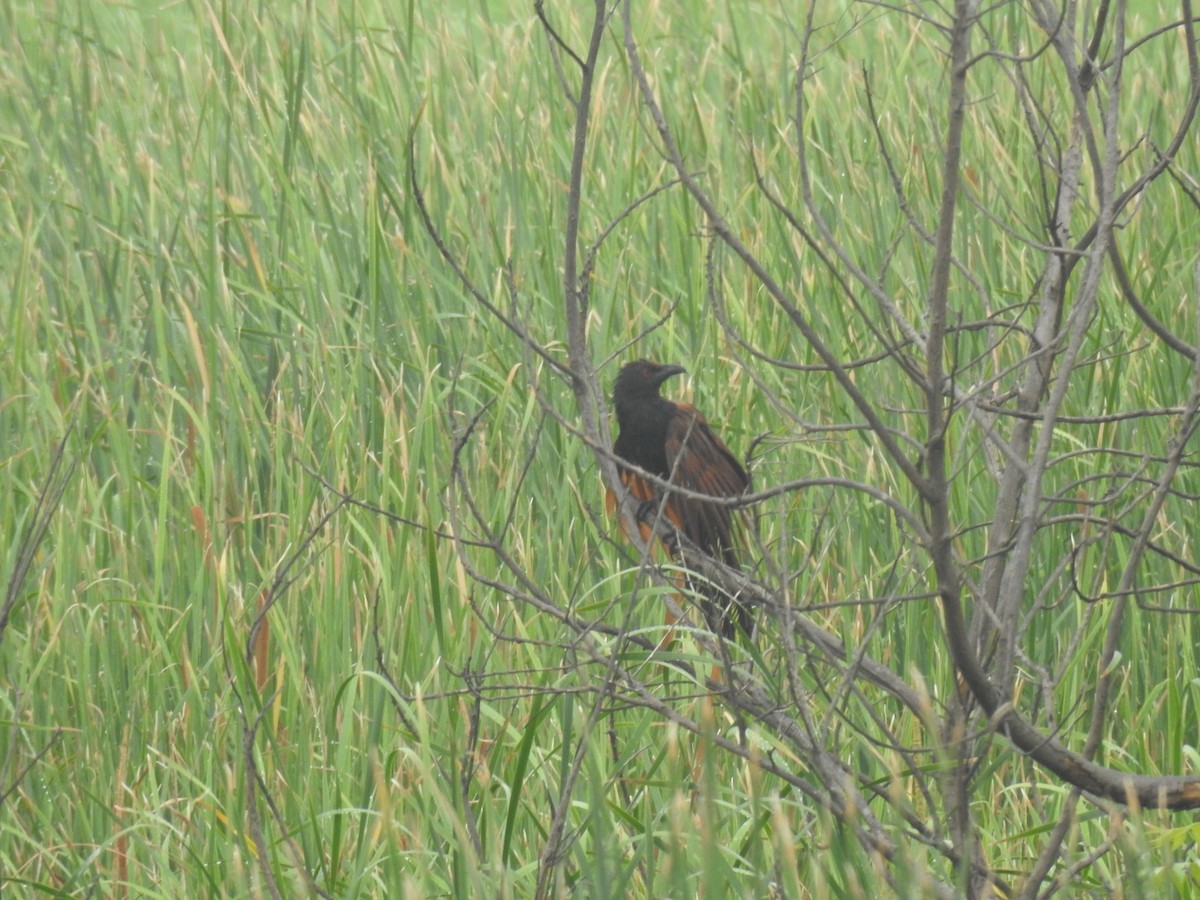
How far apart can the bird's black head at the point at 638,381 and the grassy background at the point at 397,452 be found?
0.09 m

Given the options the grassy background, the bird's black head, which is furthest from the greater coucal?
the grassy background

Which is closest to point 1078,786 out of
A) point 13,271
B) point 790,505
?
point 790,505

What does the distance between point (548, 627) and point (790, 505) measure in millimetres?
915

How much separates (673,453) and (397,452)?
921 mm

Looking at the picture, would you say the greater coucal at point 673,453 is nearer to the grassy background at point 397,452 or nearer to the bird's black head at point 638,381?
the bird's black head at point 638,381

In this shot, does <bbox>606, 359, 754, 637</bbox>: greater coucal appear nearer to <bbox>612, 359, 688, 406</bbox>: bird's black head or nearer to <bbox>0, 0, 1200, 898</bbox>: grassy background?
<bbox>612, 359, 688, 406</bbox>: bird's black head

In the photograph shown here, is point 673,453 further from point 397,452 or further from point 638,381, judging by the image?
point 397,452

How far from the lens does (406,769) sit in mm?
2521

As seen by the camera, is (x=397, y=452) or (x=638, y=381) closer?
(x=397, y=452)

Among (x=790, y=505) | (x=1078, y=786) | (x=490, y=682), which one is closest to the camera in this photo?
(x=1078, y=786)

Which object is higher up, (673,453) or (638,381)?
(638,381)

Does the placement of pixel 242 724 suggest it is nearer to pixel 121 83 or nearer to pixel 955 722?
pixel 955 722

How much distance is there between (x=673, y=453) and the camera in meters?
4.25

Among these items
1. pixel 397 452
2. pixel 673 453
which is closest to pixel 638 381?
pixel 673 453
